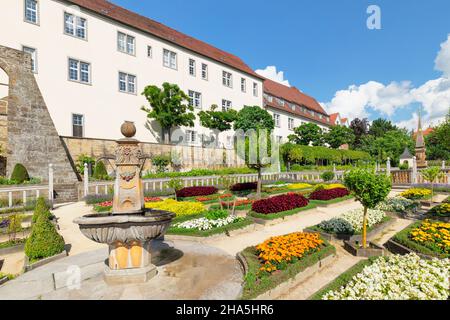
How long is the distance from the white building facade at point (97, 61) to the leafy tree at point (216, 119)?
1.45 metres

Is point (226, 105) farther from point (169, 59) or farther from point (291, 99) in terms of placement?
point (291, 99)

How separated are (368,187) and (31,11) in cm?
2961

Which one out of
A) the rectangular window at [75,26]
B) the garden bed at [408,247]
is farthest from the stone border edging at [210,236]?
the rectangular window at [75,26]

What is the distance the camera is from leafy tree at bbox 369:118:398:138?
71.8m

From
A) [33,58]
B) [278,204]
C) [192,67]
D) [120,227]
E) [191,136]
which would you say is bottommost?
[278,204]

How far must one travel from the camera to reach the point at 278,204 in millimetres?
12680

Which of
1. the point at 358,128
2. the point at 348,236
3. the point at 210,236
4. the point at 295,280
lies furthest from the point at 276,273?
the point at 358,128

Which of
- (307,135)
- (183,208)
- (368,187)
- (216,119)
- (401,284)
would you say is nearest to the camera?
(401,284)

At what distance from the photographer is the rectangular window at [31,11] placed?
21.0 metres

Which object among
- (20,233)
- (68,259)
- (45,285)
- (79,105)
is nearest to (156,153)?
(79,105)

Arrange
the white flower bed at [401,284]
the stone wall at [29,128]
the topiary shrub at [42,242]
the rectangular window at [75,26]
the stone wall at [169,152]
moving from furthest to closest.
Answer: the rectangular window at [75,26] < the stone wall at [169,152] < the stone wall at [29,128] < the topiary shrub at [42,242] < the white flower bed at [401,284]

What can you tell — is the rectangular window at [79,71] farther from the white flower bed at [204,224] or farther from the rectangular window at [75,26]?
the white flower bed at [204,224]

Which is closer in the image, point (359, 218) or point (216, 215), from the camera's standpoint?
point (359, 218)

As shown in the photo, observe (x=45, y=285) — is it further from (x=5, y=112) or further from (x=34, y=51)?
(x=34, y=51)
